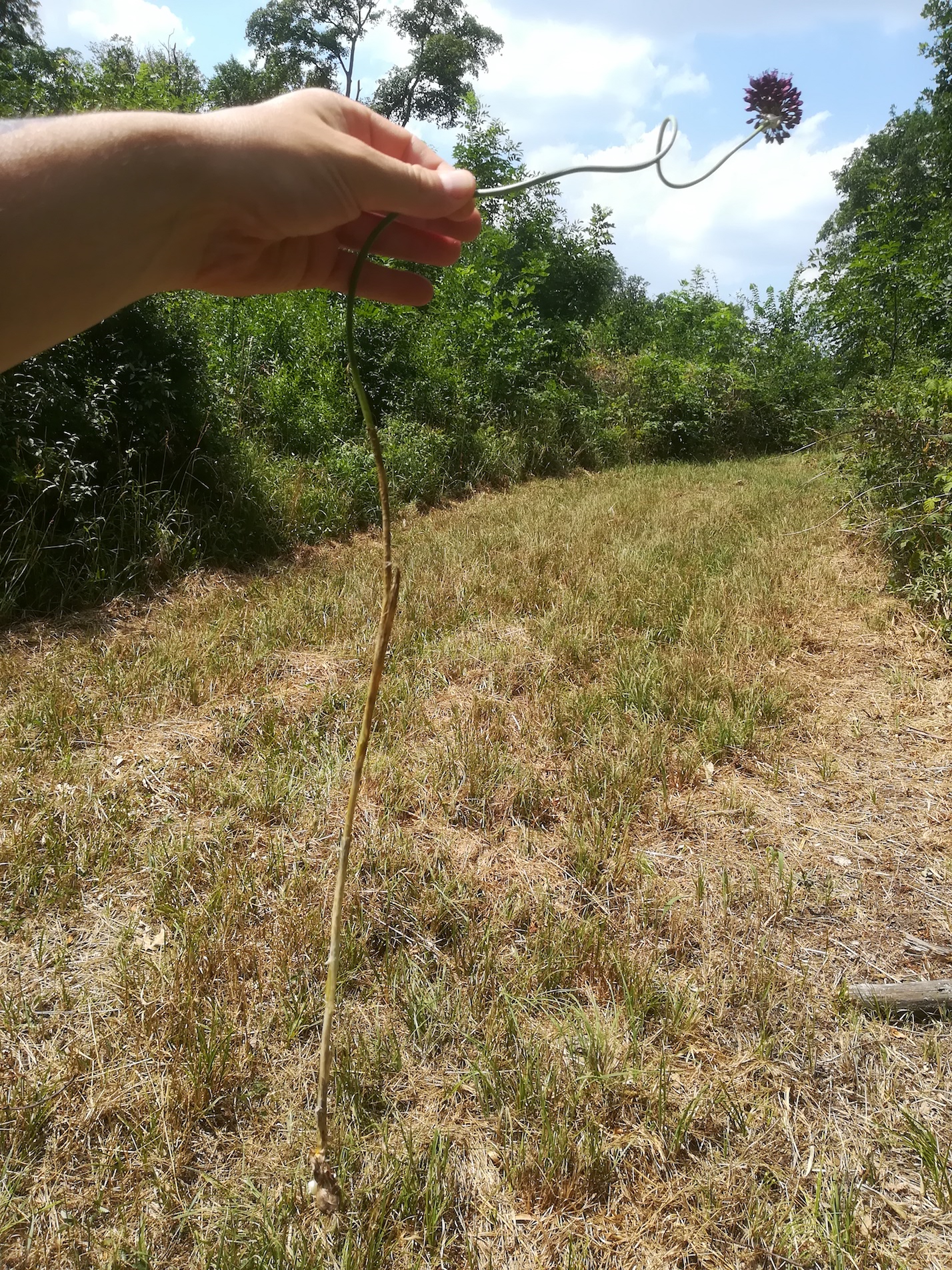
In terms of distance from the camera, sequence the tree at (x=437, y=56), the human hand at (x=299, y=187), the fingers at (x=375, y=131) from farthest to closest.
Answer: the tree at (x=437, y=56), the fingers at (x=375, y=131), the human hand at (x=299, y=187)

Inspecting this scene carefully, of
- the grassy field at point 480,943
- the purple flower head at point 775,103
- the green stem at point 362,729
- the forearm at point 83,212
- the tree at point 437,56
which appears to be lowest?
the grassy field at point 480,943

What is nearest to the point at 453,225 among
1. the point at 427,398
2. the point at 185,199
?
the point at 185,199

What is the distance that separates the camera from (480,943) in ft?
6.98

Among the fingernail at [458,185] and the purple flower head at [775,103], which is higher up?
the purple flower head at [775,103]

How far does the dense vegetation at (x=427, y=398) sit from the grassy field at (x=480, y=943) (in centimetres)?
100

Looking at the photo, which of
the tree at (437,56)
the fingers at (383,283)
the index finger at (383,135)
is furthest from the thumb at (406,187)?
the tree at (437,56)

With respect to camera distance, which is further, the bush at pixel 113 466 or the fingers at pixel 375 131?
the bush at pixel 113 466

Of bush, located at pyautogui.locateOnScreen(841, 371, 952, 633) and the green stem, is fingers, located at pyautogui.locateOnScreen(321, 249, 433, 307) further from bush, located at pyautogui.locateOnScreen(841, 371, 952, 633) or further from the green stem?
bush, located at pyautogui.locateOnScreen(841, 371, 952, 633)

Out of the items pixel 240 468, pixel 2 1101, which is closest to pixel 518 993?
pixel 2 1101

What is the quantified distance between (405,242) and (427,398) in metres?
7.73

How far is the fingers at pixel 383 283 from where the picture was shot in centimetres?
172

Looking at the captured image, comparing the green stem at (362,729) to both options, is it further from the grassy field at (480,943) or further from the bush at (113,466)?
the bush at (113,466)

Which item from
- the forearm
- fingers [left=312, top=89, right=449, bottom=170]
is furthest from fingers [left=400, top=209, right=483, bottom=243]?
the forearm

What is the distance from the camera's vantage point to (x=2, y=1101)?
1.67 m
